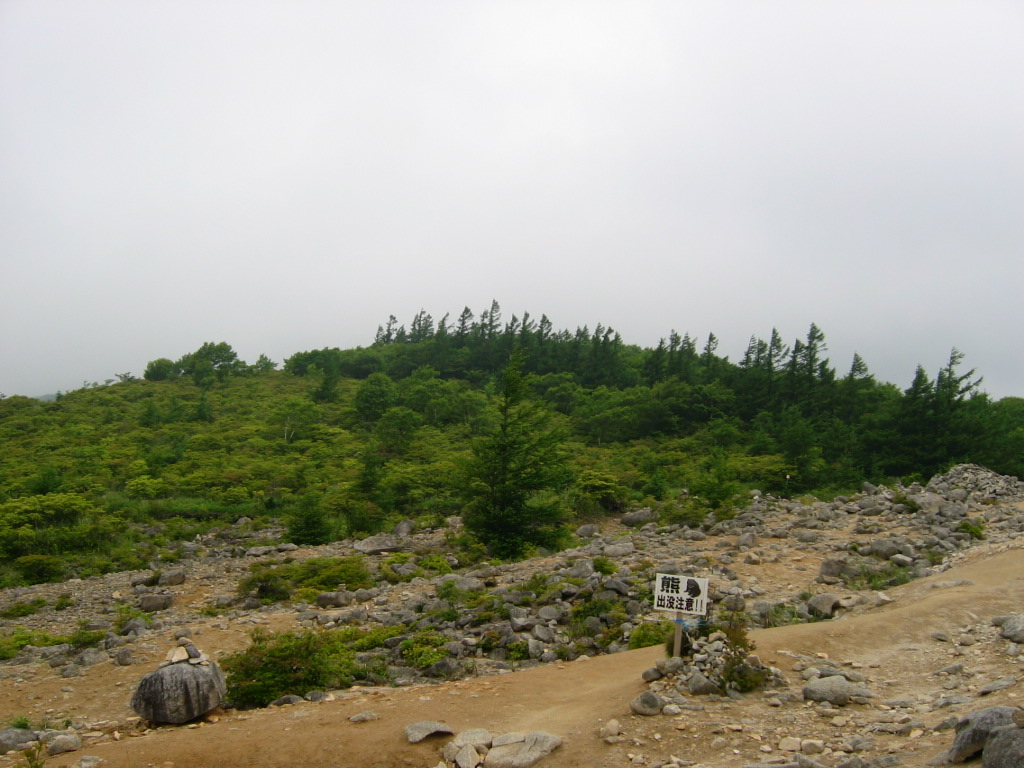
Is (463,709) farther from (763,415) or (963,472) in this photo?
(763,415)

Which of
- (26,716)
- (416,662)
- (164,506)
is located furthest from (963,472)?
(164,506)

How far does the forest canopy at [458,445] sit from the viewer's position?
25016 millimetres

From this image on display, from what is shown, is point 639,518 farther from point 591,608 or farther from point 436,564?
point 591,608

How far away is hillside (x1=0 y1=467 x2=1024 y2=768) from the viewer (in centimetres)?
753

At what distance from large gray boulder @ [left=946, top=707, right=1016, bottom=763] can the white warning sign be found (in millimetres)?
3495

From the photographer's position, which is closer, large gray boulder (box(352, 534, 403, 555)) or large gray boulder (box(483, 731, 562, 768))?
large gray boulder (box(483, 731, 562, 768))

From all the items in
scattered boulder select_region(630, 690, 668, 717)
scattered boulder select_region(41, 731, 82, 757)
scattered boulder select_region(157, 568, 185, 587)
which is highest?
scattered boulder select_region(630, 690, 668, 717)

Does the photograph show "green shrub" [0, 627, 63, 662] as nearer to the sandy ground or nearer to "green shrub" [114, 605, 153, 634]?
"green shrub" [114, 605, 153, 634]

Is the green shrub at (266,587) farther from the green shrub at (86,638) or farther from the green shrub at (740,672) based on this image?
the green shrub at (740,672)

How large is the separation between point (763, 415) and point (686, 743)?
149 feet

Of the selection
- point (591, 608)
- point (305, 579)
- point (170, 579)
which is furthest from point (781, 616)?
point (170, 579)

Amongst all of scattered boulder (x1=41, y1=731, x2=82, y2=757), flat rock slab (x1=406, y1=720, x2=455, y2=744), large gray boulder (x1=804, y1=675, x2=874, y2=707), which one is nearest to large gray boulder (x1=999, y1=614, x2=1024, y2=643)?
large gray boulder (x1=804, y1=675, x2=874, y2=707)

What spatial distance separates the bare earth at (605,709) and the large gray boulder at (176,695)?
0.21m

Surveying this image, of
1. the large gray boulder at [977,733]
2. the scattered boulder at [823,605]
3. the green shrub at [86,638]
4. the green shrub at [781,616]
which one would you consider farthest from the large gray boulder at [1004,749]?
the green shrub at [86,638]
